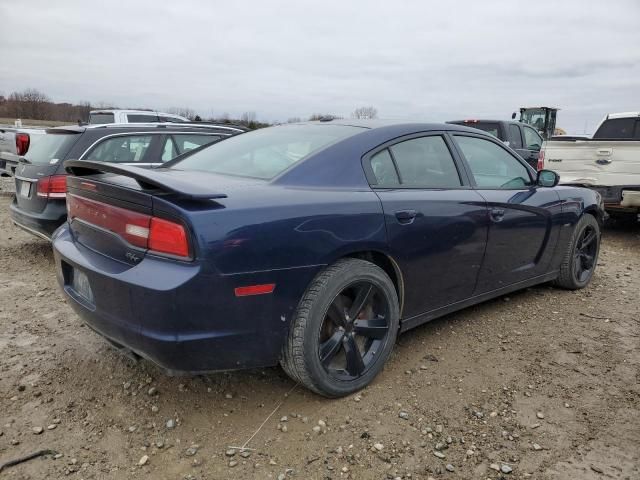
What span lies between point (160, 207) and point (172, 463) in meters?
1.12

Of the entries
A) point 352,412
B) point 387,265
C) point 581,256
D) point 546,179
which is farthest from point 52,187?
point 581,256

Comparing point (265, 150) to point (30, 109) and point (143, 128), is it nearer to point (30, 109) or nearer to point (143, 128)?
point (143, 128)

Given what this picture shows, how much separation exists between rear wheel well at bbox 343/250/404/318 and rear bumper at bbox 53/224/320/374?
63 cm

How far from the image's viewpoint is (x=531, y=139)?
460 inches

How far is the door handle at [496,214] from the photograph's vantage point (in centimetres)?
337

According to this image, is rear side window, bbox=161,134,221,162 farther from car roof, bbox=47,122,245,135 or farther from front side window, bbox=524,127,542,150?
front side window, bbox=524,127,542,150

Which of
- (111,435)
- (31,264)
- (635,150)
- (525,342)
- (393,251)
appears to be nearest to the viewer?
(111,435)

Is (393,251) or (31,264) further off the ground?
(393,251)

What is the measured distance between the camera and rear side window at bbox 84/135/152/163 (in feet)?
17.3

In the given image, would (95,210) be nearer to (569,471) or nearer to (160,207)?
(160,207)

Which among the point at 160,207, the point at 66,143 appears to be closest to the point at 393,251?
the point at 160,207

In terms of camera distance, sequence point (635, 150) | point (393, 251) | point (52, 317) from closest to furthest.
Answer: point (393, 251), point (52, 317), point (635, 150)

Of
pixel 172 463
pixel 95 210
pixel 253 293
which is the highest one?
pixel 95 210

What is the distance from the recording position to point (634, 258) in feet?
19.9
